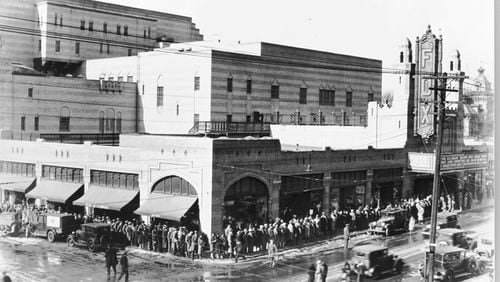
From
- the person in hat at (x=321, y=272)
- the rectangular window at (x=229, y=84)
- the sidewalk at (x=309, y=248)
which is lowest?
the person in hat at (x=321, y=272)

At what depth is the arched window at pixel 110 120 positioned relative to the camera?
3622 centimetres

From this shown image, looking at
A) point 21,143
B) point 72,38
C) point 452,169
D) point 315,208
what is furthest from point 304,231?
point 72,38

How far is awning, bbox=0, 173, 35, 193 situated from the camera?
2339cm

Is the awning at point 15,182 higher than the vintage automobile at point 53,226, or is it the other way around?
the awning at point 15,182

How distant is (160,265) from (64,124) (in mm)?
16404

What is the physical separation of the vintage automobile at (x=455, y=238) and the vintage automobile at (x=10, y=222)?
15.4 meters

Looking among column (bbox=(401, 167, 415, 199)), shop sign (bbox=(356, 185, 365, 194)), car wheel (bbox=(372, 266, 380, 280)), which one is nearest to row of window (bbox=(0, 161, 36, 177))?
car wheel (bbox=(372, 266, 380, 280))

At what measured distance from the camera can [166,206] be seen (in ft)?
73.6

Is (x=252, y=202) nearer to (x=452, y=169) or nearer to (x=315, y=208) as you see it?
(x=315, y=208)

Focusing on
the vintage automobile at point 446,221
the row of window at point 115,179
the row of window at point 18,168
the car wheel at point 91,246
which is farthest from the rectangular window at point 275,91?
the car wheel at point 91,246

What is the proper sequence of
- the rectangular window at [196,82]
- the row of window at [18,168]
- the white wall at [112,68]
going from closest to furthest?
the row of window at [18,168]
the rectangular window at [196,82]
the white wall at [112,68]

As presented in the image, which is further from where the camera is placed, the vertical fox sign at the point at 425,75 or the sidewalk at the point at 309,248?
the vertical fox sign at the point at 425,75

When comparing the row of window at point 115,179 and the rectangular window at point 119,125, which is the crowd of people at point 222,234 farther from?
the rectangular window at point 119,125

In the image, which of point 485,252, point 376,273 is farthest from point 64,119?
point 485,252
